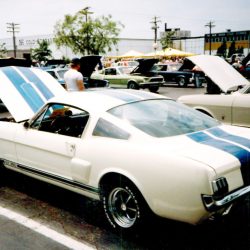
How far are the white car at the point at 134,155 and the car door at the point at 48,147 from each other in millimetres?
11

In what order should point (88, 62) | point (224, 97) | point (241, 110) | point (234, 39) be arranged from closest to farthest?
point (241, 110) < point (224, 97) < point (88, 62) < point (234, 39)

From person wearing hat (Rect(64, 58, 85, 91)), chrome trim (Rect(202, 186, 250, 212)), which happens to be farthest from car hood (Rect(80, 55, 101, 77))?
chrome trim (Rect(202, 186, 250, 212))

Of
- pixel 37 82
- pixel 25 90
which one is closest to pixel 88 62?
pixel 37 82

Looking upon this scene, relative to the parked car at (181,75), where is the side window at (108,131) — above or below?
above

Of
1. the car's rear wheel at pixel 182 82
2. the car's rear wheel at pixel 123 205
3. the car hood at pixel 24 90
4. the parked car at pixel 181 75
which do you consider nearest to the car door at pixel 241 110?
the car hood at pixel 24 90

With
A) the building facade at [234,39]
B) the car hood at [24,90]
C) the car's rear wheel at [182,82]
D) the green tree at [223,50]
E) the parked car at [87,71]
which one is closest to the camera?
the car hood at [24,90]

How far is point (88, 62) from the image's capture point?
13500 mm

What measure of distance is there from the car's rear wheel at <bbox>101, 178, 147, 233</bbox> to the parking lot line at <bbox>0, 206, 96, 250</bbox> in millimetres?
395

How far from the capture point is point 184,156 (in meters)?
2.98

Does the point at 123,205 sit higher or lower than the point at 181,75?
lower

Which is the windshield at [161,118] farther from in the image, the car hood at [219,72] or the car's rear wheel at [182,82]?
the car's rear wheel at [182,82]

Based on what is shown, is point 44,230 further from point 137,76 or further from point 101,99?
point 137,76

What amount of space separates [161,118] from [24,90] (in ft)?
8.63

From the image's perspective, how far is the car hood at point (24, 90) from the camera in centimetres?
509
